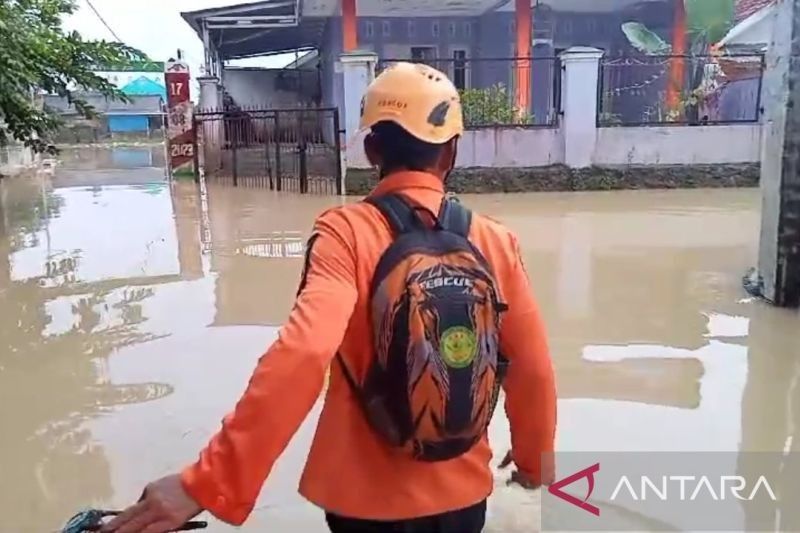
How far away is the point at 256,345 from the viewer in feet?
16.4

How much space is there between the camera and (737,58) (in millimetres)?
13633

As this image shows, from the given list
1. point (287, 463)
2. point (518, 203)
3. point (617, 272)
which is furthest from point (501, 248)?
point (518, 203)

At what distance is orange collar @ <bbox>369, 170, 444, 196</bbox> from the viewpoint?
1445 mm

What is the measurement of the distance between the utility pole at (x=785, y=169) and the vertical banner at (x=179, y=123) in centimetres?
1136

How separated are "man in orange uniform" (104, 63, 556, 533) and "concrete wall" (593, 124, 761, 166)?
11771 mm

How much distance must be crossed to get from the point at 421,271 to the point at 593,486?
6.85 feet

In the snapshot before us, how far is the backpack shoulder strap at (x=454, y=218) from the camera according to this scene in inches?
56.3

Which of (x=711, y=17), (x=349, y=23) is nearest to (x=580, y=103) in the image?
(x=711, y=17)

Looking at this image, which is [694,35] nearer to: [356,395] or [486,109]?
[486,109]

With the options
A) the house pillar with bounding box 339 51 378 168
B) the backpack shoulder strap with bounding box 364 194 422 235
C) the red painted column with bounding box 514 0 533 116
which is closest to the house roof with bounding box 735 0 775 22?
the red painted column with bounding box 514 0 533 116

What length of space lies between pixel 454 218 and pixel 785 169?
5.06 meters

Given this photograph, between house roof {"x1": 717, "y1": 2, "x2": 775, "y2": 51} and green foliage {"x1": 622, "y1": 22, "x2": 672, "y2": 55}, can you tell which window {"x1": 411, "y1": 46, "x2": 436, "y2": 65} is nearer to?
→ green foliage {"x1": 622, "y1": 22, "x2": 672, "y2": 55}

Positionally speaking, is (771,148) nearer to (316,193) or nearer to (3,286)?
(3,286)

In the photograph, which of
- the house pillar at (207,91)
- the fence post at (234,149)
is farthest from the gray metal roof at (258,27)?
the fence post at (234,149)
